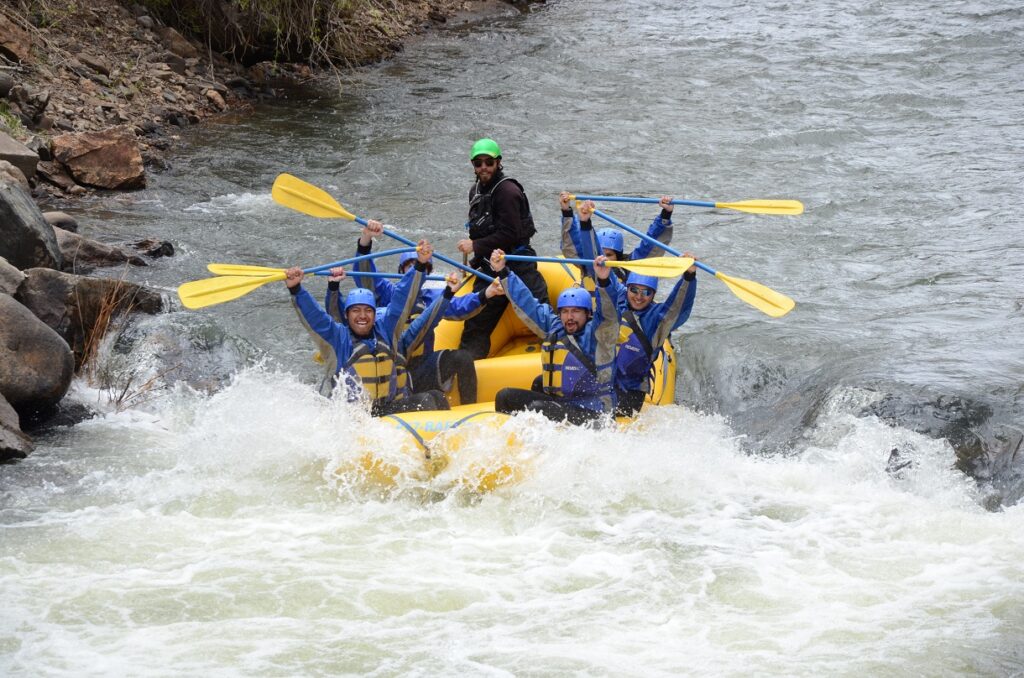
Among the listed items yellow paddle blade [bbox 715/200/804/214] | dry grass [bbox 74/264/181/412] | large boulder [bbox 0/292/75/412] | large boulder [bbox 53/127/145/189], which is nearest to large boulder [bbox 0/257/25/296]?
dry grass [bbox 74/264/181/412]

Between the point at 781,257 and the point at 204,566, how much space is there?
5887 mm

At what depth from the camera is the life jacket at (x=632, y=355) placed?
6402mm

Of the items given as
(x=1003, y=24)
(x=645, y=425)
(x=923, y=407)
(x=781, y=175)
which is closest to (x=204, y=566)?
(x=645, y=425)

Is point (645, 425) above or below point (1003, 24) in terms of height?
below

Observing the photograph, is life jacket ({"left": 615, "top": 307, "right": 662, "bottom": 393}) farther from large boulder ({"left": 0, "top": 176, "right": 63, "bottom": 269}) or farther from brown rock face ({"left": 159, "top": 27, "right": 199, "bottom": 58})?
brown rock face ({"left": 159, "top": 27, "right": 199, "bottom": 58})

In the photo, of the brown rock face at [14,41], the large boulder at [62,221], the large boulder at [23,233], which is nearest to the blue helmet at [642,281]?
the large boulder at [23,233]

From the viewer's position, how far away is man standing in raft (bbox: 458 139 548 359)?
679 cm

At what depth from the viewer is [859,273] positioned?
9.23 metres

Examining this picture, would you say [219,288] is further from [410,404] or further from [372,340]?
[410,404]

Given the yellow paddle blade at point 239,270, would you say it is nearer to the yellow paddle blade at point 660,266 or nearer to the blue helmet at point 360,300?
the blue helmet at point 360,300

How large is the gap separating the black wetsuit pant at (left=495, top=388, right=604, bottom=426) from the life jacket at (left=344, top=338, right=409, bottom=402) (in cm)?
56

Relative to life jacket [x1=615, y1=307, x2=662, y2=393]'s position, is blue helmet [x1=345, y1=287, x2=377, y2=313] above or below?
above

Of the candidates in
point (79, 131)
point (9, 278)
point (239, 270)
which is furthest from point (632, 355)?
point (79, 131)

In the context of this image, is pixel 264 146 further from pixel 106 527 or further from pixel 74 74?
pixel 106 527
